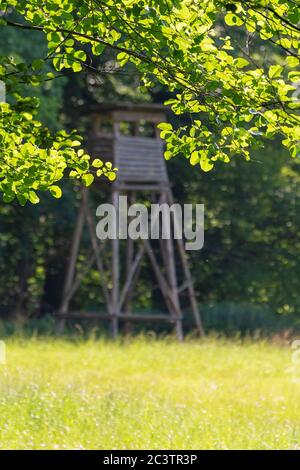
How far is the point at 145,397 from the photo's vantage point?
1101 cm

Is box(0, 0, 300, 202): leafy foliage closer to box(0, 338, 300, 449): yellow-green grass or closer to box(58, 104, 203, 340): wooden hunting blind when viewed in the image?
box(0, 338, 300, 449): yellow-green grass

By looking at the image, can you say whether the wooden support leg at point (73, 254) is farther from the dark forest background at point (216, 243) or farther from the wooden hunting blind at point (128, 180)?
the dark forest background at point (216, 243)

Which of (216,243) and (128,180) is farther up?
(128,180)

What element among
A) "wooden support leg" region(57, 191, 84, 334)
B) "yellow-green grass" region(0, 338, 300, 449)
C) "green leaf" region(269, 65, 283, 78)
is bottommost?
"yellow-green grass" region(0, 338, 300, 449)

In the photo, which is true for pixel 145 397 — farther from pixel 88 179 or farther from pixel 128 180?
pixel 128 180

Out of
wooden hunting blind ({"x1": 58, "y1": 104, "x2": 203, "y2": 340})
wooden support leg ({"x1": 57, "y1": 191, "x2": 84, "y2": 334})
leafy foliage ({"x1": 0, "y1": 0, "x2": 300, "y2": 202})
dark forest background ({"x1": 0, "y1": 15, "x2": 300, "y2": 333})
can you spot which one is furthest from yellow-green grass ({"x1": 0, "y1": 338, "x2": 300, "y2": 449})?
dark forest background ({"x1": 0, "y1": 15, "x2": 300, "y2": 333})

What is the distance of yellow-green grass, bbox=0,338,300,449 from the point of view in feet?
28.5

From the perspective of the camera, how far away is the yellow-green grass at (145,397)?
8.69 m

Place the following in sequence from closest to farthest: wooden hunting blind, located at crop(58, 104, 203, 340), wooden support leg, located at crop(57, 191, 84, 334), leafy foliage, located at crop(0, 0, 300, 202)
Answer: leafy foliage, located at crop(0, 0, 300, 202) < wooden hunting blind, located at crop(58, 104, 203, 340) < wooden support leg, located at crop(57, 191, 84, 334)

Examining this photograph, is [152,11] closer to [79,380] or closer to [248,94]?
[248,94]

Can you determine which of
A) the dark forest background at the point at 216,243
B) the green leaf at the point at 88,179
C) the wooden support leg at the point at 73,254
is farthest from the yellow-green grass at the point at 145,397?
the dark forest background at the point at 216,243

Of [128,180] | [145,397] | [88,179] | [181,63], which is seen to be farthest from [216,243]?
[181,63]

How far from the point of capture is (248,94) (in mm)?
7012

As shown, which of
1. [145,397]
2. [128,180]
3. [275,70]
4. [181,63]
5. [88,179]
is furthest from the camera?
[128,180]
